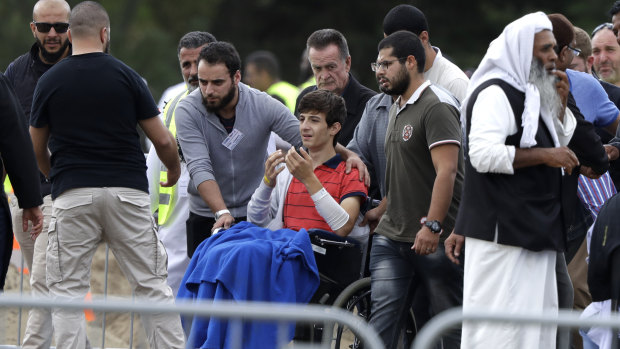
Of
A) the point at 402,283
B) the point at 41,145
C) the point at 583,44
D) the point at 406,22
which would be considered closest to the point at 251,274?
the point at 402,283

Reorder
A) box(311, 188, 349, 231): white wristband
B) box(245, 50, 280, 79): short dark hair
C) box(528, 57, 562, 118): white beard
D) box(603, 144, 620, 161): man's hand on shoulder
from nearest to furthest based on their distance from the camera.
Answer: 1. box(528, 57, 562, 118): white beard
2. box(603, 144, 620, 161): man's hand on shoulder
3. box(311, 188, 349, 231): white wristband
4. box(245, 50, 280, 79): short dark hair

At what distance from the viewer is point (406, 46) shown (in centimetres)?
620

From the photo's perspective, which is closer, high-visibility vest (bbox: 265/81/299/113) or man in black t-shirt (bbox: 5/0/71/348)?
man in black t-shirt (bbox: 5/0/71/348)

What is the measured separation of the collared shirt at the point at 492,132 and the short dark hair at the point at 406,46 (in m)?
0.91

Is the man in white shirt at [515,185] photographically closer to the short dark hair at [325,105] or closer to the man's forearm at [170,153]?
the short dark hair at [325,105]

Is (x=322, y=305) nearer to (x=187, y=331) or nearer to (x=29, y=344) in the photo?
(x=187, y=331)

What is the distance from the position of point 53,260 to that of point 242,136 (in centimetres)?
145

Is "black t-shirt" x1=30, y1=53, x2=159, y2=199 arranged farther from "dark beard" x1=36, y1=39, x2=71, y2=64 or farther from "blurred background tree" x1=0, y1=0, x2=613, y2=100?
"blurred background tree" x1=0, y1=0, x2=613, y2=100

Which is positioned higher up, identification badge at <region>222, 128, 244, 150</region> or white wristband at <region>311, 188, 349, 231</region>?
identification badge at <region>222, 128, 244, 150</region>

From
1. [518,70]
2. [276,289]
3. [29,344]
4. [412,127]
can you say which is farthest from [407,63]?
[29,344]

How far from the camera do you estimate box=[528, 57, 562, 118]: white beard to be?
5.42 m

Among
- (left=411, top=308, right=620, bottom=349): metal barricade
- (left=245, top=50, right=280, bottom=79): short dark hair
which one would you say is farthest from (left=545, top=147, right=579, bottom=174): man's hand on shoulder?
(left=245, top=50, right=280, bottom=79): short dark hair

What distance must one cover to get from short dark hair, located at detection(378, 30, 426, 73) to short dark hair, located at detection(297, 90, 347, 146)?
518 millimetres

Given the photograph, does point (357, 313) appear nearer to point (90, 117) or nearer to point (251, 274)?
point (251, 274)
